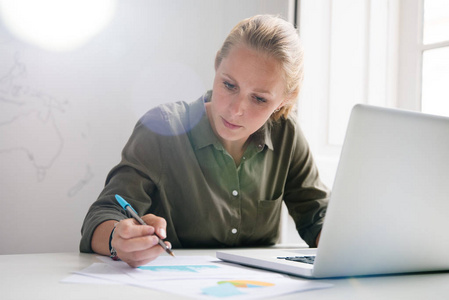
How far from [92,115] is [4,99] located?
34 centimetres

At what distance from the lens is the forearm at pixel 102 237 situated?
0.94 metres

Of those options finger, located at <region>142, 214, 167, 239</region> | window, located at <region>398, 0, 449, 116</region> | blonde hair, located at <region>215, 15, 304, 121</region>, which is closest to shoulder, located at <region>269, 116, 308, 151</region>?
blonde hair, located at <region>215, 15, 304, 121</region>

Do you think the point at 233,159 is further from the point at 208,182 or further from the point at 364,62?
the point at 364,62

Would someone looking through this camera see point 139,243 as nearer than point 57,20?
Yes

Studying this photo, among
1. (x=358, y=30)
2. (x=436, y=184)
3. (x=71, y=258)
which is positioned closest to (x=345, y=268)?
(x=436, y=184)

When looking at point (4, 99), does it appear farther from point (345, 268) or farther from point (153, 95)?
point (345, 268)

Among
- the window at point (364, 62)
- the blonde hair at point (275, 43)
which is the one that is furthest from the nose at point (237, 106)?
the window at point (364, 62)

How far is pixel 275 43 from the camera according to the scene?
48.5 inches

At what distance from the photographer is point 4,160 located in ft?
6.02

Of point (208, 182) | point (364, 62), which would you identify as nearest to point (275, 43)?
point (208, 182)

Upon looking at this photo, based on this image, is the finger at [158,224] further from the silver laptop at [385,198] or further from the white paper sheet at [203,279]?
the silver laptop at [385,198]

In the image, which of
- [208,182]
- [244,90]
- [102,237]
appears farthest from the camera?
[208,182]

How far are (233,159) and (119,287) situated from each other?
784mm

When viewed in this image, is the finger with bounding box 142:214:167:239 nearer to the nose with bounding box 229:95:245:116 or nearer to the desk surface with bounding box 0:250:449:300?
the desk surface with bounding box 0:250:449:300
